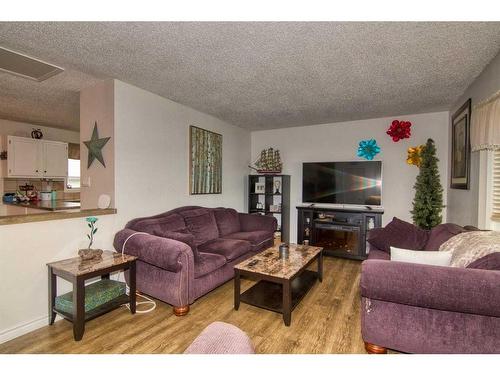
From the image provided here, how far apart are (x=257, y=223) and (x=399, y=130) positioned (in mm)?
2661

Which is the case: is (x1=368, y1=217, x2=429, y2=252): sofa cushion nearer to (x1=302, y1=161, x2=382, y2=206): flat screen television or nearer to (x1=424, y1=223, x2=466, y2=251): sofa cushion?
(x1=424, y1=223, x2=466, y2=251): sofa cushion

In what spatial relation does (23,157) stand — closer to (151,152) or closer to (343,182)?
(151,152)

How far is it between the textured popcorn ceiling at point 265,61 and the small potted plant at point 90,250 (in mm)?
1441

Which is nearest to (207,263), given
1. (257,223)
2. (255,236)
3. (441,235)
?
(255,236)

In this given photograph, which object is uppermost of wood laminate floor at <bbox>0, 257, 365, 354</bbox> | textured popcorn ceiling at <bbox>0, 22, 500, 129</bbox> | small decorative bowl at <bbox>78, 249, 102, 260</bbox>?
textured popcorn ceiling at <bbox>0, 22, 500, 129</bbox>

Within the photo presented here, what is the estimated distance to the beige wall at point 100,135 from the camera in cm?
267

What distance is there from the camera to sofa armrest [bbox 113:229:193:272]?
214cm

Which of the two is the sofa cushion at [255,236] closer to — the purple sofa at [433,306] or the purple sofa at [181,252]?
the purple sofa at [181,252]

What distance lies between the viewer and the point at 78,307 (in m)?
1.83

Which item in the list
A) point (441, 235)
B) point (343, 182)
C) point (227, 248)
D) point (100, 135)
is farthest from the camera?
point (343, 182)

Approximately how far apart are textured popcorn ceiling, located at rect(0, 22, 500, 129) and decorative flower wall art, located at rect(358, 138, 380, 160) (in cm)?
75

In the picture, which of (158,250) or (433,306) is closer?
(433,306)

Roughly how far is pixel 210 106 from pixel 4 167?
3.78 meters

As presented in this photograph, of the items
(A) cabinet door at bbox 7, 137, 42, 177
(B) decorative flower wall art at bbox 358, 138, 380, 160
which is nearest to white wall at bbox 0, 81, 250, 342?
(B) decorative flower wall art at bbox 358, 138, 380, 160
